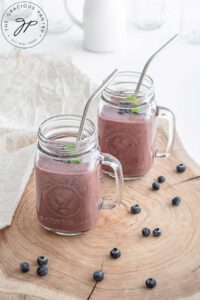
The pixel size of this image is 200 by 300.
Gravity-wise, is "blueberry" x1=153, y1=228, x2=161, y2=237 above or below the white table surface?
above

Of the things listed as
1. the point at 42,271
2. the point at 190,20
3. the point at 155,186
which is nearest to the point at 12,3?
the point at 190,20

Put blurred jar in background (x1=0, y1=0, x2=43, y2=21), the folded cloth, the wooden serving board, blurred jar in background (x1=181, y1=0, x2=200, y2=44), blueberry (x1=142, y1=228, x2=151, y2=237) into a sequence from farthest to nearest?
blurred jar in background (x1=181, y1=0, x2=200, y2=44) → blurred jar in background (x1=0, y1=0, x2=43, y2=21) → the folded cloth → blueberry (x1=142, y1=228, x2=151, y2=237) → the wooden serving board

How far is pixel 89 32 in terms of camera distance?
2.10 m

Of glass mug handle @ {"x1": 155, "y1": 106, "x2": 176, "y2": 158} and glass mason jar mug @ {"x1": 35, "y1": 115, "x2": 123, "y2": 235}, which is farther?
glass mug handle @ {"x1": 155, "y1": 106, "x2": 176, "y2": 158}

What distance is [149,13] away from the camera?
233cm

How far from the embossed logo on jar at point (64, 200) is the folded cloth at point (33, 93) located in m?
0.29

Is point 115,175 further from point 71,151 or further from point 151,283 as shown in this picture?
point 151,283

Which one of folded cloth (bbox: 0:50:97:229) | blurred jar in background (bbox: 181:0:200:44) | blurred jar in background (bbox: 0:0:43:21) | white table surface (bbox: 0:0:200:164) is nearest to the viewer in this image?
folded cloth (bbox: 0:50:97:229)

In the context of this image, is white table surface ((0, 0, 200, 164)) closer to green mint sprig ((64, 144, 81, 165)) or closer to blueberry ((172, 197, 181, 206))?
blueberry ((172, 197, 181, 206))

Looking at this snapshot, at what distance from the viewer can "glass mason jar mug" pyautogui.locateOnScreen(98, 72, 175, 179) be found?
1.41 metres

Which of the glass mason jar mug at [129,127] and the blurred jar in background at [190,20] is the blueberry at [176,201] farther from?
the blurred jar in background at [190,20]

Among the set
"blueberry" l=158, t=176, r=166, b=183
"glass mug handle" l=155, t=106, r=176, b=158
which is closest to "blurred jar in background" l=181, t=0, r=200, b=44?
"glass mug handle" l=155, t=106, r=176, b=158

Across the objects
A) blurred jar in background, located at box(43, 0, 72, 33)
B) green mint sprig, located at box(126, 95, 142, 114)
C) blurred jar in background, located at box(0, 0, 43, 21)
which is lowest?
blurred jar in background, located at box(43, 0, 72, 33)

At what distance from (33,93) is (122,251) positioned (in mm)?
656
